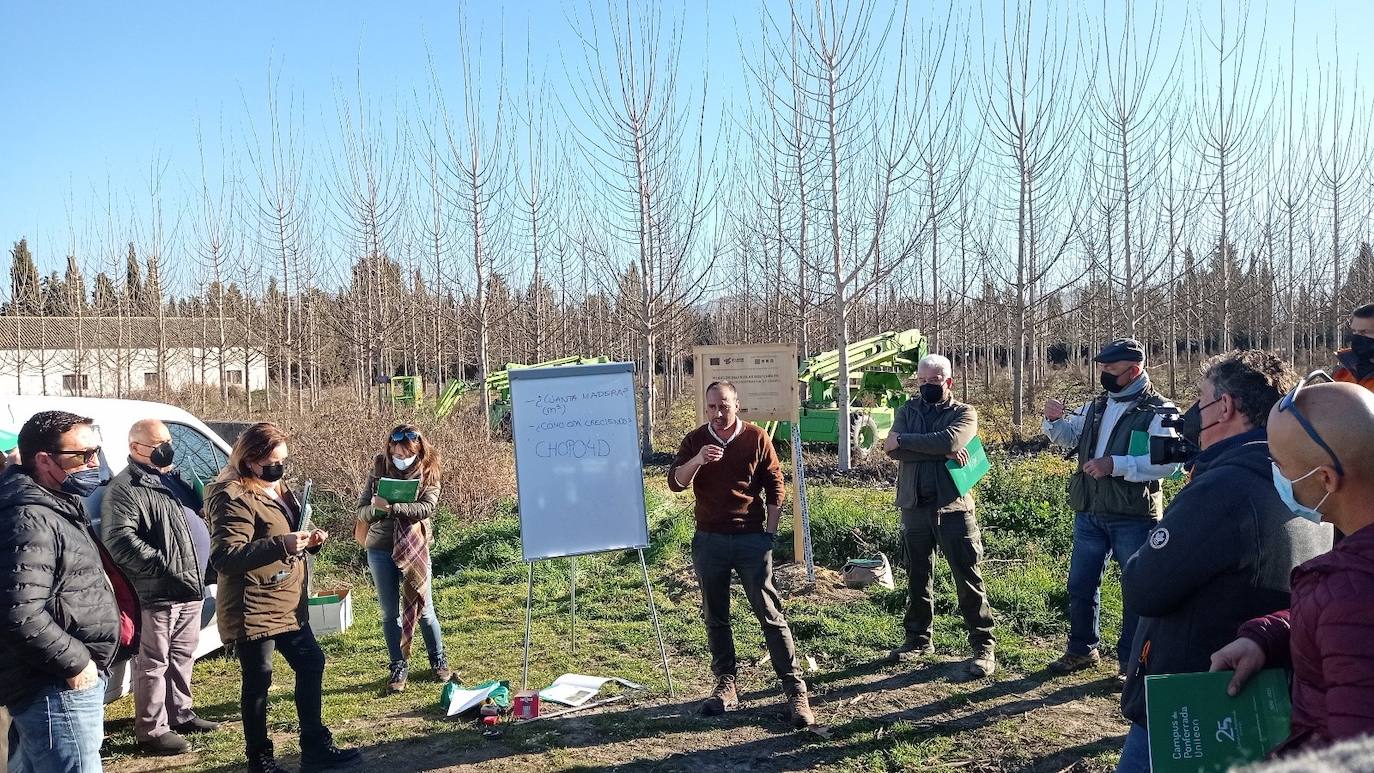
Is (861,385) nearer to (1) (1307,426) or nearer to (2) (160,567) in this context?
(2) (160,567)

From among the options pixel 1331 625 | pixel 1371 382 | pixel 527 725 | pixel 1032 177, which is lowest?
pixel 527 725

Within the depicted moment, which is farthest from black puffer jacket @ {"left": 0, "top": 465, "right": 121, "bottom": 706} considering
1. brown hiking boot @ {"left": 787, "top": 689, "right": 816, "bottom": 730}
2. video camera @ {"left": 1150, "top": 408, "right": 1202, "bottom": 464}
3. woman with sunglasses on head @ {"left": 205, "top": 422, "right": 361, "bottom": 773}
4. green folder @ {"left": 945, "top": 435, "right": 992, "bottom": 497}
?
green folder @ {"left": 945, "top": 435, "right": 992, "bottom": 497}

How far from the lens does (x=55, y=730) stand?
3.06 metres

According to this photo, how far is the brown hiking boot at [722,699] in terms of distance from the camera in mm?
5203

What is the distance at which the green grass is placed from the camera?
5.18 metres

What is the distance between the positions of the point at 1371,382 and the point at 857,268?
32.4 ft

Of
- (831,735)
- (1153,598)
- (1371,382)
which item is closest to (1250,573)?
(1153,598)

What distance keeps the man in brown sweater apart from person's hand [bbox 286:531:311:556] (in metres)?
1.93

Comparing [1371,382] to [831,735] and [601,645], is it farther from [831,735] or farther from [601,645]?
[601,645]

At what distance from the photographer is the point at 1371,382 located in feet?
13.7

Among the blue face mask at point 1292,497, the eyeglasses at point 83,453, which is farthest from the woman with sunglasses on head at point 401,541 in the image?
the blue face mask at point 1292,497

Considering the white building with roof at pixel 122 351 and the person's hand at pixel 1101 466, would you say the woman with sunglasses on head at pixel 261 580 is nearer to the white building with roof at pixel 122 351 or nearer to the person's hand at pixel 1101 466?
the person's hand at pixel 1101 466

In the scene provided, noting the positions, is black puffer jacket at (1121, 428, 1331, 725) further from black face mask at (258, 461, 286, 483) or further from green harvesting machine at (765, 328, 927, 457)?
green harvesting machine at (765, 328, 927, 457)

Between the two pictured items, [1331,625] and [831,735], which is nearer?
[1331,625]
